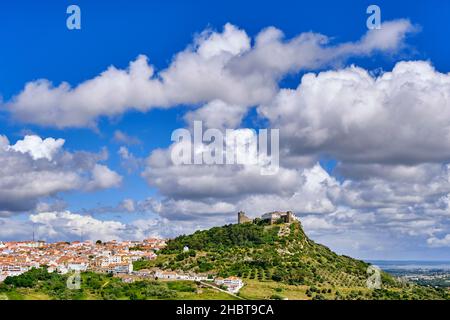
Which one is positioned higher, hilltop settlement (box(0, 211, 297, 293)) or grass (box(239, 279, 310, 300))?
hilltop settlement (box(0, 211, 297, 293))

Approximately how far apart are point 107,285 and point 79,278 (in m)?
9.42

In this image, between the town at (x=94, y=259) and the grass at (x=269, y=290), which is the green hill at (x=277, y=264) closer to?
the grass at (x=269, y=290)

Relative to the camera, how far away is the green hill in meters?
98.9

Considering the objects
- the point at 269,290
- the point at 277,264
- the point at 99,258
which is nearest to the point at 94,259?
the point at 99,258

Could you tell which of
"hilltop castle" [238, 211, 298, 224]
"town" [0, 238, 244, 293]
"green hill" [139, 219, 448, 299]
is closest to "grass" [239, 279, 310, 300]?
"green hill" [139, 219, 448, 299]

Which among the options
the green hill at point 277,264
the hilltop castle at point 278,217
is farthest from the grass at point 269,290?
the hilltop castle at point 278,217

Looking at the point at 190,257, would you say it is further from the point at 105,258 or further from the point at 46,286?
the point at 46,286

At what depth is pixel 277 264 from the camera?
116 m

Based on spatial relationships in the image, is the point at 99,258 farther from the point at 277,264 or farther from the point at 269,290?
the point at 269,290

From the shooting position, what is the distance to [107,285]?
307 feet

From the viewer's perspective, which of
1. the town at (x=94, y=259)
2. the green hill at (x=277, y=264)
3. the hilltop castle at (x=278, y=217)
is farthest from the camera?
the hilltop castle at (x=278, y=217)

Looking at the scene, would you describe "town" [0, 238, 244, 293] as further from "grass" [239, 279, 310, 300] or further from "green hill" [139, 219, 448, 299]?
"green hill" [139, 219, 448, 299]

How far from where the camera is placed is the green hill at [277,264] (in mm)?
98875

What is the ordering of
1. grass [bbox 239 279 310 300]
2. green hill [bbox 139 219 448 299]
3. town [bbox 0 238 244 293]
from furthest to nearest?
town [bbox 0 238 244 293]
green hill [bbox 139 219 448 299]
grass [bbox 239 279 310 300]
